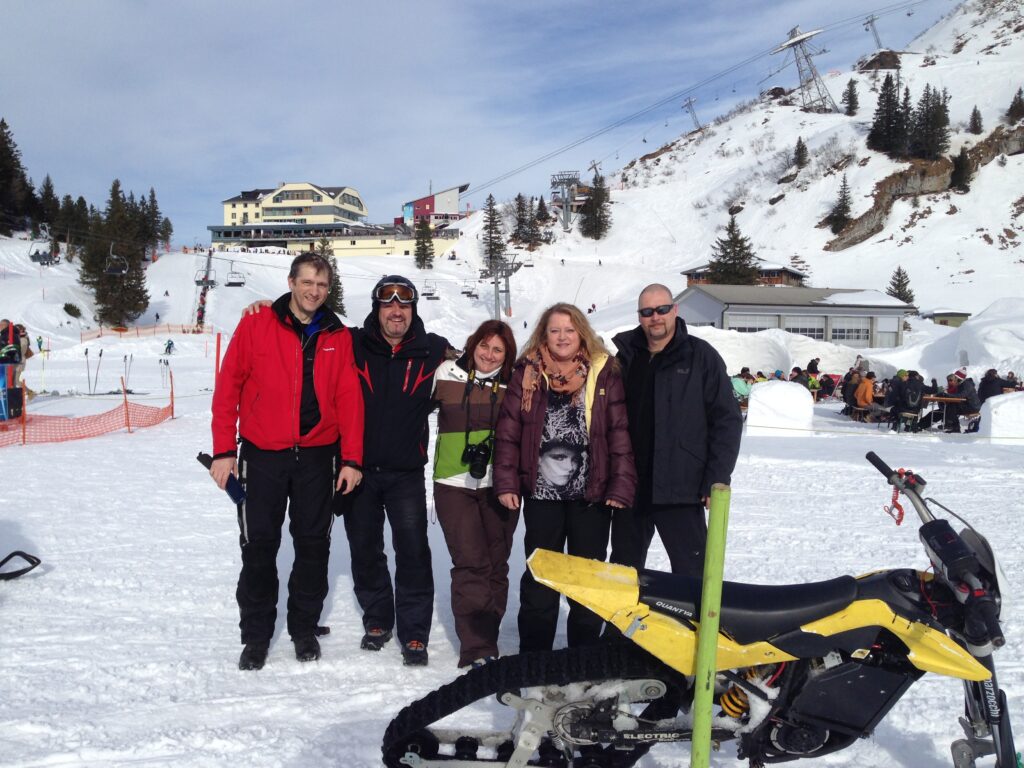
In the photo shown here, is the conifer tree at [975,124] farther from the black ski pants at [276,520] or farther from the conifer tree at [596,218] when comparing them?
the black ski pants at [276,520]

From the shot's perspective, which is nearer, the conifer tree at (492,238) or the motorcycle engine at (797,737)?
the motorcycle engine at (797,737)

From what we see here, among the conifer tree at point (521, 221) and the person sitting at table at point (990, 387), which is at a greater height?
the conifer tree at point (521, 221)

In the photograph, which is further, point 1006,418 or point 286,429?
point 1006,418

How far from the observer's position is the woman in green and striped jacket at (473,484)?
370 cm

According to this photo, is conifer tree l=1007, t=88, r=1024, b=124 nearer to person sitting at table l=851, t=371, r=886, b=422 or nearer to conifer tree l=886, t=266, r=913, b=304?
conifer tree l=886, t=266, r=913, b=304

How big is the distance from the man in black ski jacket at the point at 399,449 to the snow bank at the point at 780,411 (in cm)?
1056

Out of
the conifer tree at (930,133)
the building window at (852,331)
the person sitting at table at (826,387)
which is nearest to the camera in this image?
the person sitting at table at (826,387)

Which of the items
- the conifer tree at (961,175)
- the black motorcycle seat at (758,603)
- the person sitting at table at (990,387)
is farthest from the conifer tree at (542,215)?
the black motorcycle seat at (758,603)

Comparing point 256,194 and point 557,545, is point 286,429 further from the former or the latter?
point 256,194

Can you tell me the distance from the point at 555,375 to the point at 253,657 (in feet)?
6.69

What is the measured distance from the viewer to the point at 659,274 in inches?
2601

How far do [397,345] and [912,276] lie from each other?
67.3 metres

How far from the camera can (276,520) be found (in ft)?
11.9

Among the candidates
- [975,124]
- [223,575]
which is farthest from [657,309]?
[975,124]
